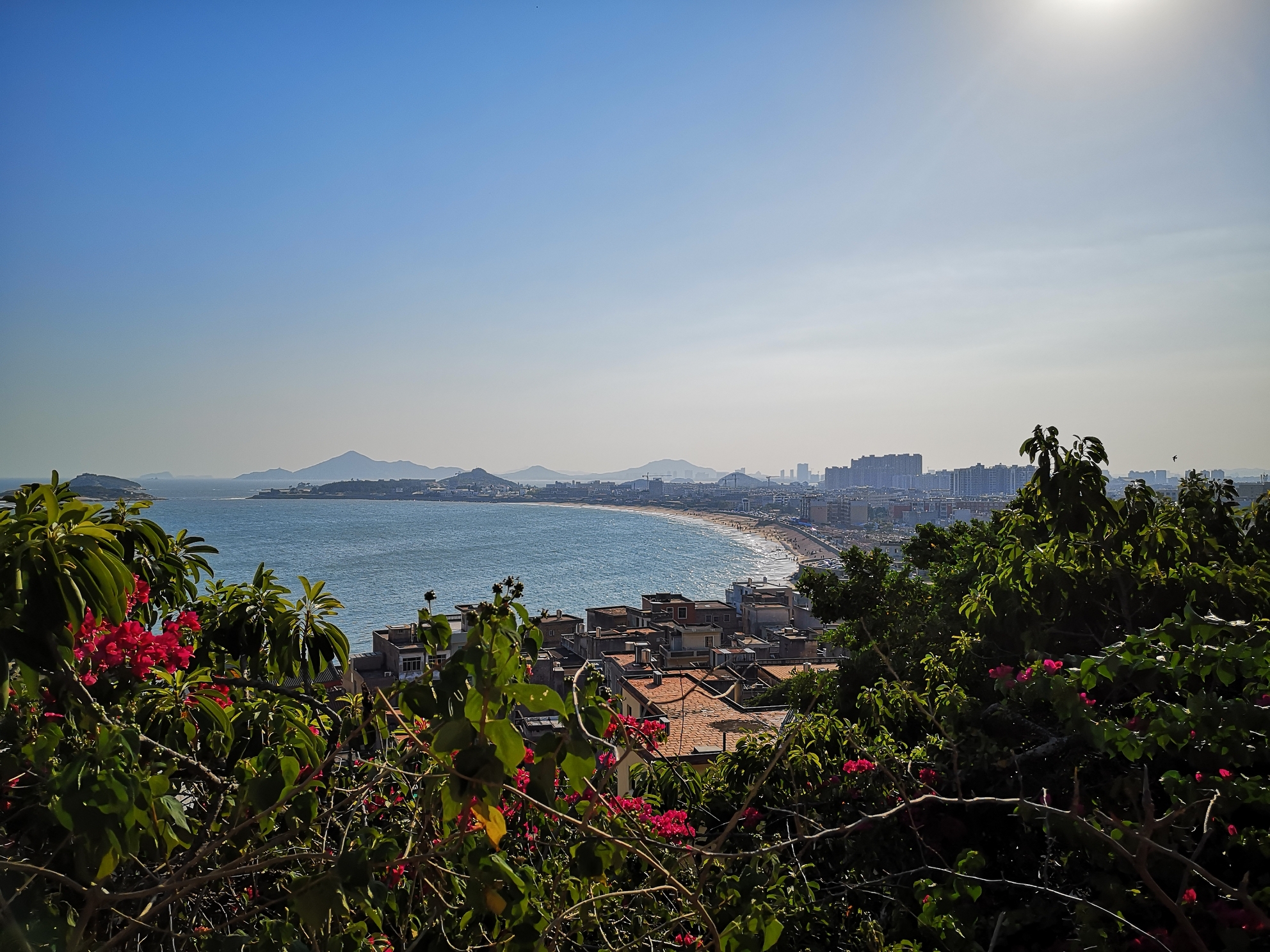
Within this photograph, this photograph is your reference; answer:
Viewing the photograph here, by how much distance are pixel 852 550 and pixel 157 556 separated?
778 centimetres

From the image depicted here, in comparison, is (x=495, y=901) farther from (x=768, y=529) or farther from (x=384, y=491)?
(x=384, y=491)

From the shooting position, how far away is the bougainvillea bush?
1.24 meters

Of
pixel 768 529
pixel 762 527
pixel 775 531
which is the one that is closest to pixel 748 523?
pixel 762 527

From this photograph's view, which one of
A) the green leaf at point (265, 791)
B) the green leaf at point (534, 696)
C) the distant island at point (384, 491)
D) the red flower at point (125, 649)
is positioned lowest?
the distant island at point (384, 491)

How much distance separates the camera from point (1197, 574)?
3.78 m

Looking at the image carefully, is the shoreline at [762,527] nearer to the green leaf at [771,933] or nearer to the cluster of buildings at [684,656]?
the cluster of buildings at [684,656]

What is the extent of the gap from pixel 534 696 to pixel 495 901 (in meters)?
0.49

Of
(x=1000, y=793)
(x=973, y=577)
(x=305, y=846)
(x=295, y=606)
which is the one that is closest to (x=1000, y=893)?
(x=1000, y=793)

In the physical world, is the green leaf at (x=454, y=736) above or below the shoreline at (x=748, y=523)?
above

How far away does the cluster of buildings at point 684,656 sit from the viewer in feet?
34.4

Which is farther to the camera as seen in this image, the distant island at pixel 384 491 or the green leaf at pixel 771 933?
the distant island at pixel 384 491

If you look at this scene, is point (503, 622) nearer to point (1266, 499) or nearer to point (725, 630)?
point (1266, 499)

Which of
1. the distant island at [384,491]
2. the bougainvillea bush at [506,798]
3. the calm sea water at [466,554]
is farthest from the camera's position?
the distant island at [384,491]

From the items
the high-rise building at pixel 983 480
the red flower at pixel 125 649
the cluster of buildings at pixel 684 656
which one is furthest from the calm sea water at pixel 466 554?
the high-rise building at pixel 983 480
